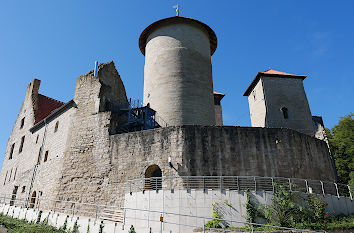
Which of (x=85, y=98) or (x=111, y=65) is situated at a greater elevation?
(x=111, y=65)

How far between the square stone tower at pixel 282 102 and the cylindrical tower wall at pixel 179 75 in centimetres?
538

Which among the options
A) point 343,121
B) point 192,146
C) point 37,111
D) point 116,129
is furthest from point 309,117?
point 37,111

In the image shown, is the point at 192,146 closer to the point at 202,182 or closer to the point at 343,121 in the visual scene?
the point at 202,182

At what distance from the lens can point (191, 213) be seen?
11.5m

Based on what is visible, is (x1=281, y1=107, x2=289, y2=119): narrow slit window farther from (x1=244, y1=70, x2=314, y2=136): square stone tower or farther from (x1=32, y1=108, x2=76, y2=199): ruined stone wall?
(x1=32, y1=108, x2=76, y2=199): ruined stone wall

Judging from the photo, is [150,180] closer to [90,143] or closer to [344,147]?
[90,143]

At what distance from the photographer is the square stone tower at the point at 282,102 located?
22.3 m

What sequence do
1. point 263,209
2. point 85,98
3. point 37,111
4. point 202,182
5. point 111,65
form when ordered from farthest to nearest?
point 37,111
point 111,65
point 85,98
point 202,182
point 263,209

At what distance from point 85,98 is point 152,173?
7.38 metres

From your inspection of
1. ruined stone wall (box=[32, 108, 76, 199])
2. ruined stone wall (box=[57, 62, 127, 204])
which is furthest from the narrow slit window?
ruined stone wall (box=[32, 108, 76, 199])

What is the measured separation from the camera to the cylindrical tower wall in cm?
1860

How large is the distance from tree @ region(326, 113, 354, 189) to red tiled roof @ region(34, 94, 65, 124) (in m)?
25.7

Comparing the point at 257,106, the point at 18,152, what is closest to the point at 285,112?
the point at 257,106

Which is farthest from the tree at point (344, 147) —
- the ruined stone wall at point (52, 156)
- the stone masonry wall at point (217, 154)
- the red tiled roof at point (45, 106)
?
the red tiled roof at point (45, 106)
